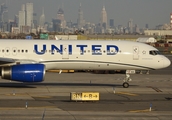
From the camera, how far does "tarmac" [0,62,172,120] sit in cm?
2370

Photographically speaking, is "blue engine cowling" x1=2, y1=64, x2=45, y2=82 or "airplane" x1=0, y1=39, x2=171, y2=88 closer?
"blue engine cowling" x1=2, y1=64, x2=45, y2=82

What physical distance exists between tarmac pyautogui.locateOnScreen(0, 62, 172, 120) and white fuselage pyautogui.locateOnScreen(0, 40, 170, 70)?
183 centimetres

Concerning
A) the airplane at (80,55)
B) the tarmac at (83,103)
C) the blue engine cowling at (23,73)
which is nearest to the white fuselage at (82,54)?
the airplane at (80,55)

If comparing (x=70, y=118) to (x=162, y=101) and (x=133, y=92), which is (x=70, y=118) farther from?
(x=133, y=92)

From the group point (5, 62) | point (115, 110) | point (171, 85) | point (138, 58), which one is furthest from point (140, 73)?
point (115, 110)

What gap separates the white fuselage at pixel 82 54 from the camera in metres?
35.4

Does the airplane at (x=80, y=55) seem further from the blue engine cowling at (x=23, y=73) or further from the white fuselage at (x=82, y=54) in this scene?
the blue engine cowling at (x=23, y=73)

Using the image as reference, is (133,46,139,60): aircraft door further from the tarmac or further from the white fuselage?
the tarmac

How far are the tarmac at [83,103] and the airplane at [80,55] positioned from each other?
1.81 m

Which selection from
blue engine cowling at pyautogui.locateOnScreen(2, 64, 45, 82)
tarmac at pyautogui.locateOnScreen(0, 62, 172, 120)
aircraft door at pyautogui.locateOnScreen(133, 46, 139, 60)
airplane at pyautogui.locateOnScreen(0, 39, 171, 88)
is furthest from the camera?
aircraft door at pyautogui.locateOnScreen(133, 46, 139, 60)

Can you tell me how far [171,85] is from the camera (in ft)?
131

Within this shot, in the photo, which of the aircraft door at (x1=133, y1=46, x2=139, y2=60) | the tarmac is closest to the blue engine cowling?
the tarmac

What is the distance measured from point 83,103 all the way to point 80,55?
321 inches

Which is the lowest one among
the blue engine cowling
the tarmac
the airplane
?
the tarmac
